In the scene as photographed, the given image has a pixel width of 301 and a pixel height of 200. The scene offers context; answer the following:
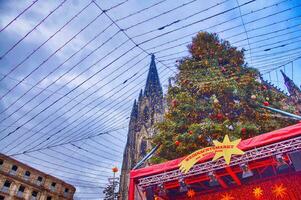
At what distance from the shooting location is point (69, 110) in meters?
6.17

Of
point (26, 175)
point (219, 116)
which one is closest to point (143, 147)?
point (26, 175)

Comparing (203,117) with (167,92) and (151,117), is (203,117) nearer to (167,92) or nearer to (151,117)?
(167,92)

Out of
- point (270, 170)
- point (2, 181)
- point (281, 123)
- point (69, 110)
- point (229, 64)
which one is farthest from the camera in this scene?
point (2, 181)

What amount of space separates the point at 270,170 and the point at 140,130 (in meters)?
30.3

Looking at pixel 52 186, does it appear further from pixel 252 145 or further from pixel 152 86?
pixel 252 145

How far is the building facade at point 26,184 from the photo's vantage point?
23688mm

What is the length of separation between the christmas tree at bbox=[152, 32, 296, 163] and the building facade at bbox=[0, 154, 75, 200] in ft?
77.9

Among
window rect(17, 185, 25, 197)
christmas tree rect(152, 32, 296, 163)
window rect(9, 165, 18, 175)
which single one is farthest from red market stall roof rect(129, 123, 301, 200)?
window rect(9, 165, 18, 175)

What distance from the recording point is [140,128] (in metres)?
35.4

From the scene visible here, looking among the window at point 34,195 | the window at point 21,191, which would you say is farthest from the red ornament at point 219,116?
the window at point 34,195

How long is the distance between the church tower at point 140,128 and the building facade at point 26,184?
809 centimetres

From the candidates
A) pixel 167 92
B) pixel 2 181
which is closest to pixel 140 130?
pixel 2 181

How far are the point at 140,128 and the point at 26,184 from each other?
17.2 metres

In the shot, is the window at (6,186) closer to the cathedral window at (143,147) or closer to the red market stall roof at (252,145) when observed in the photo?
the cathedral window at (143,147)
